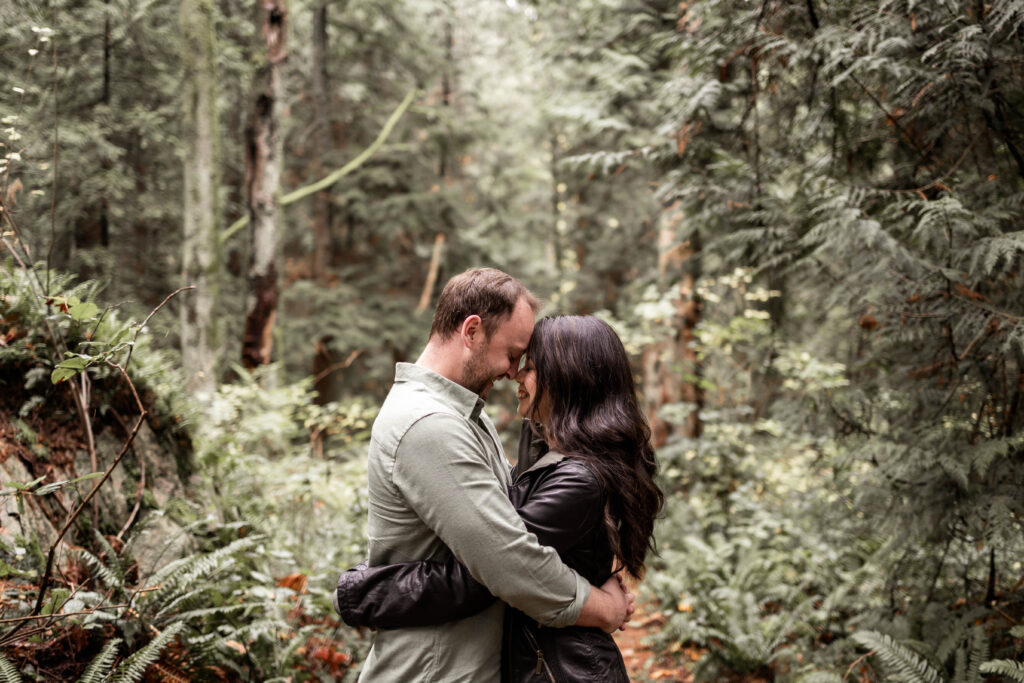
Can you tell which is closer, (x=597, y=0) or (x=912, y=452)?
(x=912, y=452)

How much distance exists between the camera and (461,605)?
6.63ft

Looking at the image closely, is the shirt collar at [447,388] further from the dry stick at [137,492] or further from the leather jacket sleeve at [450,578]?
the dry stick at [137,492]

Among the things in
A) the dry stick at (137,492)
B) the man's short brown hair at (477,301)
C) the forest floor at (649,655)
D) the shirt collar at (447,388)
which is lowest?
the forest floor at (649,655)

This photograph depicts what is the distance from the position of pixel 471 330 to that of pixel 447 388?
0.82ft

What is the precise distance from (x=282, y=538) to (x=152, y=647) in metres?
2.39

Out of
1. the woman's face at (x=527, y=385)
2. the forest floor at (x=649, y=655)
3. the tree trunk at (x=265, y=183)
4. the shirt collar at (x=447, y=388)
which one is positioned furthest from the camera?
the tree trunk at (x=265, y=183)

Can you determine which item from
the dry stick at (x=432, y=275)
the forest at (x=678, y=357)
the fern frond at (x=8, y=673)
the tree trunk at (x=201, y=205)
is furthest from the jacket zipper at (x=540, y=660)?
the dry stick at (x=432, y=275)

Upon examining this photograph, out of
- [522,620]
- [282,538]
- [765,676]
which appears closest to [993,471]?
[765,676]

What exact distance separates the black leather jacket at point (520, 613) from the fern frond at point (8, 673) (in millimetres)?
1444

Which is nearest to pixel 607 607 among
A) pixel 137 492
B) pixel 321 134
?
pixel 137 492

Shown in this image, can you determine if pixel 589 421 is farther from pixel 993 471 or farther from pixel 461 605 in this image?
pixel 993 471

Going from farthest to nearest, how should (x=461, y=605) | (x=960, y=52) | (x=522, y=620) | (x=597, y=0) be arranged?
(x=597, y=0), (x=960, y=52), (x=522, y=620), (x=461, y=605)

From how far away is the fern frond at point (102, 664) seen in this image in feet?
8.58

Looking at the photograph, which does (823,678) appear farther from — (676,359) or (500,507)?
(676,359)
